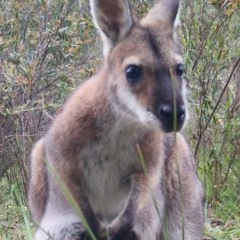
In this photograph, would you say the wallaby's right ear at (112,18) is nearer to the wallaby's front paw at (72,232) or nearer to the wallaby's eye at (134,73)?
the wallaby's eye at (134,73)

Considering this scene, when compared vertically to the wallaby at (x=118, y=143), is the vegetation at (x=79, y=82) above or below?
below

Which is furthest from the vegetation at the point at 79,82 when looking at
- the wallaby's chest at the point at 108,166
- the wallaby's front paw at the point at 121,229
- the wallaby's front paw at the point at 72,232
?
the wallaby's front paw at the point at 121,229

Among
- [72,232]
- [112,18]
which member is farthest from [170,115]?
[72,232]

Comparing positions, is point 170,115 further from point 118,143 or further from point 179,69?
point 118,143

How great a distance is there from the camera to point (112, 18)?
17.7 feet

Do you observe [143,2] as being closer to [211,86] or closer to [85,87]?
[211,86]

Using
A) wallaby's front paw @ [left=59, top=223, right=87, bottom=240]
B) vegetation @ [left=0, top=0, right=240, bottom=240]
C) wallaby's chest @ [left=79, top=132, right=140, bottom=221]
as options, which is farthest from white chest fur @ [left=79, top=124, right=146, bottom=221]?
vegetation @ [left=0, top=0, right=240, bottom=240]

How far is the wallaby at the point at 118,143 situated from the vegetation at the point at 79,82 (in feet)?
3.60

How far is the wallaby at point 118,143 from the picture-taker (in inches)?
203

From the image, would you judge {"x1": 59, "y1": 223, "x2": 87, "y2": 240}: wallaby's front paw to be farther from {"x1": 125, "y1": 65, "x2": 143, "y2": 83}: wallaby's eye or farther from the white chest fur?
{"x1": 125, "y1": 65, "x2": 143, "y2": 83}: wallaby's eye

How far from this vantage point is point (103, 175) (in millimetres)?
5289

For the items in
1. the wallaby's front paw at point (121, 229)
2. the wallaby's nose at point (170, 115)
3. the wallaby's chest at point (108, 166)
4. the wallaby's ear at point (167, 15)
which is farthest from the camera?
the wallaby's ear at point (167, 15)

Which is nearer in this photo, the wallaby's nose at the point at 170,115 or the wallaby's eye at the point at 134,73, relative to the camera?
the wallaby's nose at the point at 170,115

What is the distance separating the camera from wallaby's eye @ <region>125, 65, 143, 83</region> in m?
5.11
